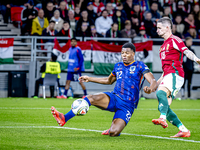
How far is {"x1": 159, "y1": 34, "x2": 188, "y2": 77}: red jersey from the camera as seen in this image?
19.6 ft

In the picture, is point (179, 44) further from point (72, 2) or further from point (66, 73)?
point (72, 2)

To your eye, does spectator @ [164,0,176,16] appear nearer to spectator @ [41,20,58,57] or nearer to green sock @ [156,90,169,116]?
spectator @ [41,20,58,57]

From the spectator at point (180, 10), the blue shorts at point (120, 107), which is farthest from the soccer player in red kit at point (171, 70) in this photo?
the spectator at point (180, 10)

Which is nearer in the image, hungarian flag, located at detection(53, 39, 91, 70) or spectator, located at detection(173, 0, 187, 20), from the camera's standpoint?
hungarian flag, located at detection(53, 39, 91, 70)

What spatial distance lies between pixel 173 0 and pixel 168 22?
15.8 meters

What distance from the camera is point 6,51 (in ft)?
55.9

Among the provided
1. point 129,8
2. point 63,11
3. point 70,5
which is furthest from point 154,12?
point 63,11

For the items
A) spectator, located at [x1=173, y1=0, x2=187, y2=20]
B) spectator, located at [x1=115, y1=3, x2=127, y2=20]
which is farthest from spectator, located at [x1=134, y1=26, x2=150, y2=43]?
spectator, located at [x1=173, y1=0, x2=187, y2=20]

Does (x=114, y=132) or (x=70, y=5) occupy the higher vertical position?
(x=70, y=5)

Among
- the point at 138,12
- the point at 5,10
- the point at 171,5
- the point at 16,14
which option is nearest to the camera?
the point at 138,12

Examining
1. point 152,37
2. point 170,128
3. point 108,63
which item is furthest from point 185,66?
point 170,128

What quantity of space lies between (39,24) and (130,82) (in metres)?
12.4

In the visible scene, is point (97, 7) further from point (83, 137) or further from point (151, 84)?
point (83, 137)

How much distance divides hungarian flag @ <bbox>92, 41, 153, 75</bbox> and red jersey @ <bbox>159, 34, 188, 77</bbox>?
1130 centimetres
